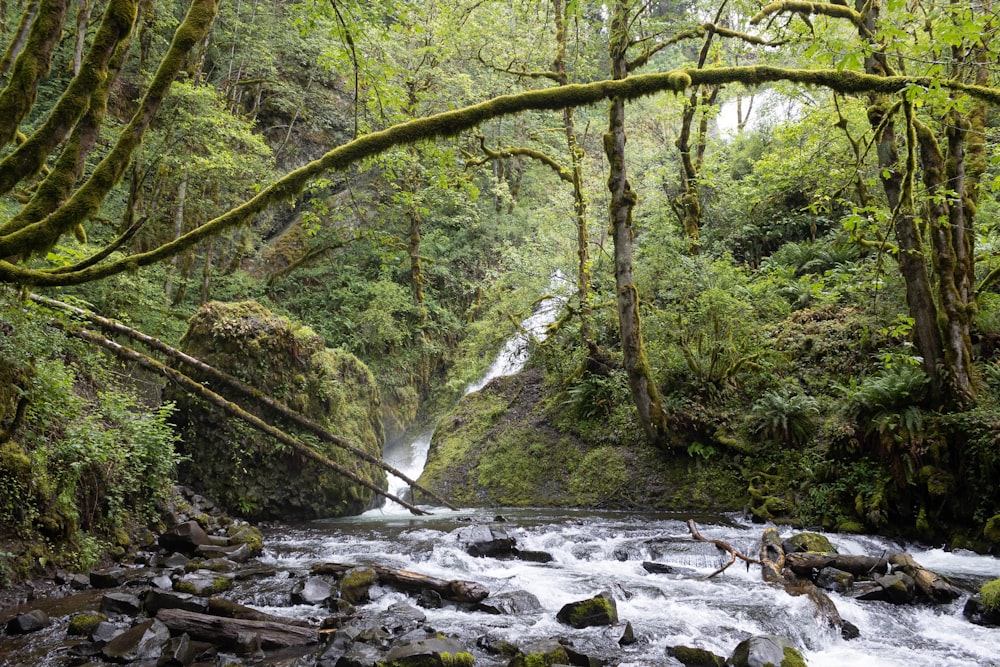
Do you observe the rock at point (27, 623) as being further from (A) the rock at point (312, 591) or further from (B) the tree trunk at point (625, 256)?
(B) the tree trunk at point (625, 256)

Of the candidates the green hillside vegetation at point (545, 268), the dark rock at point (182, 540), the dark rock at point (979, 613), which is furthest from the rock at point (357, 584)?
the dark rock at point (979, 613)

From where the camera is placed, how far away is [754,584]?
6.84 metres

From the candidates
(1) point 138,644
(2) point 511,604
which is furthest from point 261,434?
(2) point 511,604

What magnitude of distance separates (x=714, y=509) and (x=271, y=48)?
19.8 meters

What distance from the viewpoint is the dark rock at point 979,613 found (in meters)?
5.63

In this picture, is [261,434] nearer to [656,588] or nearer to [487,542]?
[487,542]

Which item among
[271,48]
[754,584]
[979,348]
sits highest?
[271,48]

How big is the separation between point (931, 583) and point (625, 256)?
724 cm

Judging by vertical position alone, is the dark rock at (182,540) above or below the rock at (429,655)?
below

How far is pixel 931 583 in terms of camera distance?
623 centimetres

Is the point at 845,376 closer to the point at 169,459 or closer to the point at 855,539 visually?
the point at 855,539

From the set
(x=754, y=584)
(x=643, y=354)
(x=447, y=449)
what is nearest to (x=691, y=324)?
(x=643, y=354)

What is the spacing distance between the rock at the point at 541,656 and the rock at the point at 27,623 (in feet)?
14.1

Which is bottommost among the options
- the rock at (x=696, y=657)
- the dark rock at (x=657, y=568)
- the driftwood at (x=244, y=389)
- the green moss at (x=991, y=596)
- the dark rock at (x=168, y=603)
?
the dark rock at (x=168, y=603)
